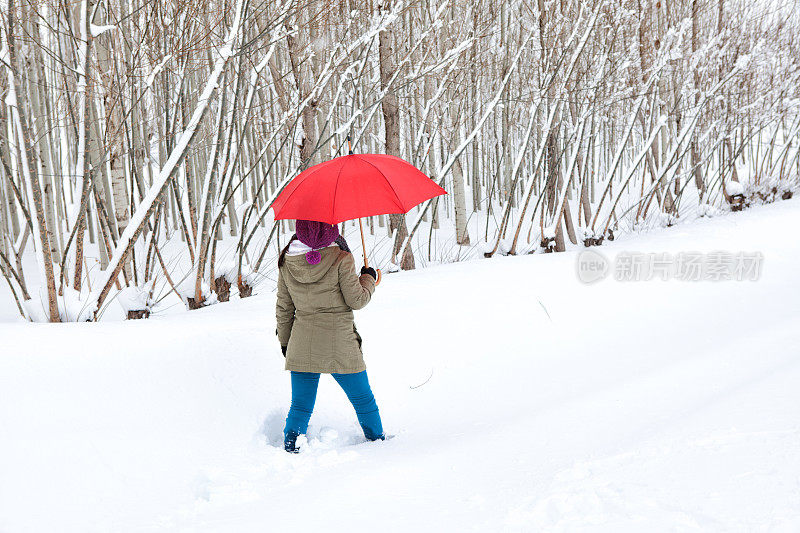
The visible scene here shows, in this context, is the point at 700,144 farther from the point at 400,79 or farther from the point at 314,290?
the point at 314,290

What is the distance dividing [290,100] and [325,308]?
3288 millimetres

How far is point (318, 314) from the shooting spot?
273 centimetres

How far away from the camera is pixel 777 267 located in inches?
235

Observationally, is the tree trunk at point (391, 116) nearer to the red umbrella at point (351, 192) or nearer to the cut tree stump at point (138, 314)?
the cut tree stump at point (138, 314)

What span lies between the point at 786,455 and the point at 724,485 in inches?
10.7

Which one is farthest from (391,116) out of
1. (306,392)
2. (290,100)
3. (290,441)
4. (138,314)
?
(290,441)

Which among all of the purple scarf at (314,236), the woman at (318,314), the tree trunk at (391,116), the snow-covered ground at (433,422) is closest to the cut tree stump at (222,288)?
the snow-covered ground at (433,422)

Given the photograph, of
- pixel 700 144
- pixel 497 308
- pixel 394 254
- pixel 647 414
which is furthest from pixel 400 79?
pixel 700 144

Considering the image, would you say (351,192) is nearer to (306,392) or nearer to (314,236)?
(314,236)

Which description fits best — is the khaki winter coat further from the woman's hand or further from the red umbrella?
the red umbrella

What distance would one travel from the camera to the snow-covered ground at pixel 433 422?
1.99 m

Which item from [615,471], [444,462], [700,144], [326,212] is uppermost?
[700,144]

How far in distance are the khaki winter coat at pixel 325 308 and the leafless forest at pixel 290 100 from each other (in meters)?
1.14

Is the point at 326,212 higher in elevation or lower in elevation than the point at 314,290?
higher
